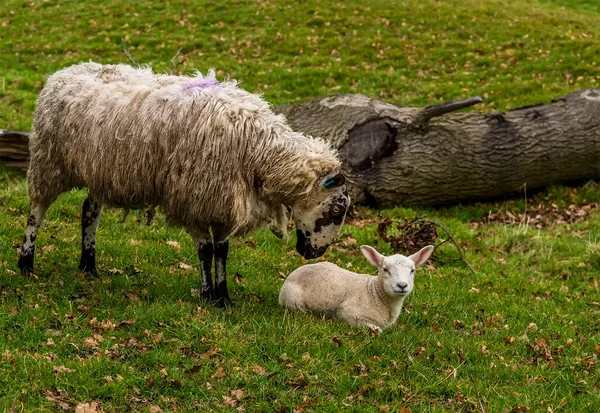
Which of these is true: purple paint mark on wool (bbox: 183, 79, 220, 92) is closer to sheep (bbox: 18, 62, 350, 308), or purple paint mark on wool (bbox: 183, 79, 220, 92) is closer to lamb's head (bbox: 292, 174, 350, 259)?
sheep (bbox: 18, 62, 350, 308)

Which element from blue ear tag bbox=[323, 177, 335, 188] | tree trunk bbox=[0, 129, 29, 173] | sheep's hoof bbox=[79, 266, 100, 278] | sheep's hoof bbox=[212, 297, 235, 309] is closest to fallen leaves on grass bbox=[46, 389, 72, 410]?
sheep's hoof bbox=[212, 297, 235, 309]

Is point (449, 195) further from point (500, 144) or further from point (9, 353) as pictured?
point (9, 353)

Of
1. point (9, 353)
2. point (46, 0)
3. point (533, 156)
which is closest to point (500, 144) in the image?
point (533, 156)

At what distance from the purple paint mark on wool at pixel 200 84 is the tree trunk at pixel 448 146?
4.69m

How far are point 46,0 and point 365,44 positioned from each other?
41.5ft

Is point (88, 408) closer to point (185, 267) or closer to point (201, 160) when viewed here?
point (201, 160)

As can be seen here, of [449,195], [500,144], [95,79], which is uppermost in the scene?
[95,79]

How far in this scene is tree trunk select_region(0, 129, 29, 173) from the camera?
12531 millimetres

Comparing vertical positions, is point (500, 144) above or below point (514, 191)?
above

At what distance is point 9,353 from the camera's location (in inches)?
240

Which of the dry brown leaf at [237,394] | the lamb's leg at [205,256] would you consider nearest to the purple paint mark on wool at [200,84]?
the lamb's leg at [205,256]

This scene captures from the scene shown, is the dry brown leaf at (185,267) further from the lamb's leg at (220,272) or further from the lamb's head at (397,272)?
the lamb's head at (397,272)

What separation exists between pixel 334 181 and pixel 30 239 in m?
3.45

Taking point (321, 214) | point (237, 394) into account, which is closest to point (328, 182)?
point (321, 214)
